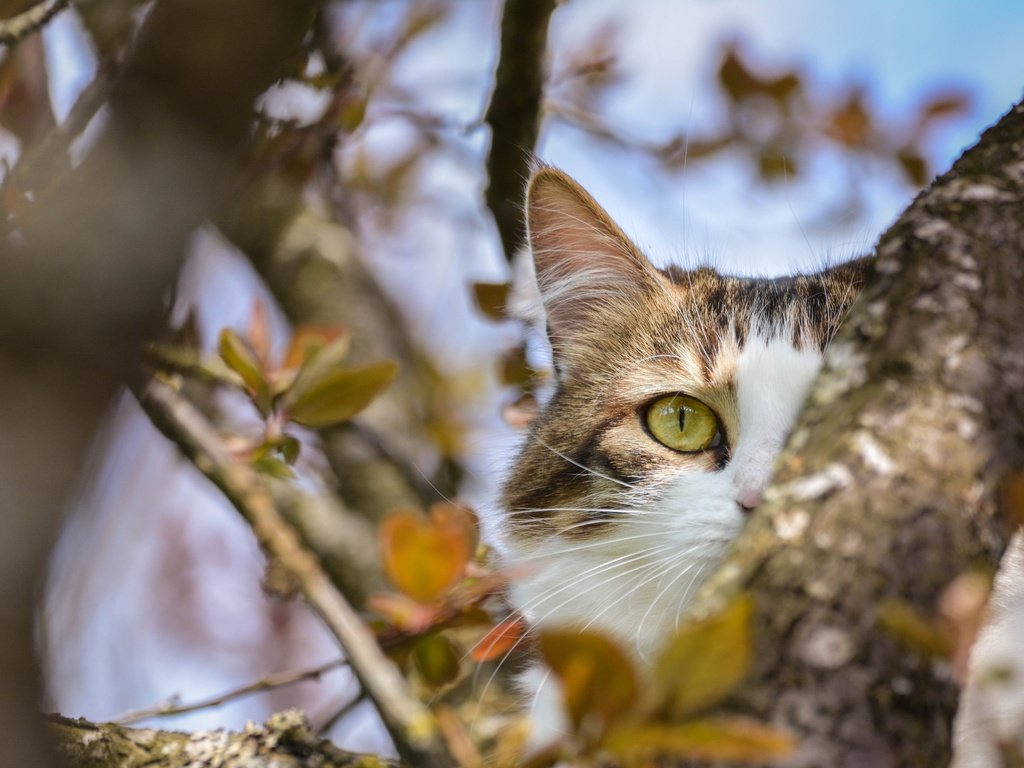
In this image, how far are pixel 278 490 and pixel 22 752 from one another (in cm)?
150

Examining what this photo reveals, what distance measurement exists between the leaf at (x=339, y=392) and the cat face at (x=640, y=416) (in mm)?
323

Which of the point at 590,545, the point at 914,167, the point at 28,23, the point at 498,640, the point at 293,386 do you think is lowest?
the point at 498,640

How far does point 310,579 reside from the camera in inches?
33.9

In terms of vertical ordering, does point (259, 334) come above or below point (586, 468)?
above

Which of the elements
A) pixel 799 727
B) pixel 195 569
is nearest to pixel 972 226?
pixel 799 727

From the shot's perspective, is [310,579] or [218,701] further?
[218,701]

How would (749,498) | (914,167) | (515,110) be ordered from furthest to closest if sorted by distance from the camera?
(914,167) < (515,110) < (749,498)

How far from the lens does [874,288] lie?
0.79m

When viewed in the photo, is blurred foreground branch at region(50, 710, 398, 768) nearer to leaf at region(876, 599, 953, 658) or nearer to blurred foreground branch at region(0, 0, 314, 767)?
blurred foreground branch at region(0, 0, 314, 767)

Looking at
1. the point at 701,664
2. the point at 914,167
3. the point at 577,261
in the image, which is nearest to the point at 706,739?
the point at 701,664

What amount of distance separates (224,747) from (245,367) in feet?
1.56

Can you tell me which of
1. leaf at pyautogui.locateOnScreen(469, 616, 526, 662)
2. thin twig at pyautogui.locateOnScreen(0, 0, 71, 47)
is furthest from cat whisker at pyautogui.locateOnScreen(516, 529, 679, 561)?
thin twig at pyautogui.locateOnScreen(0, 0, 71, 47)

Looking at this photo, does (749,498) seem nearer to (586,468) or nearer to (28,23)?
(586,468)

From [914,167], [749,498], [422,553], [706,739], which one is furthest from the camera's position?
[914,167]
